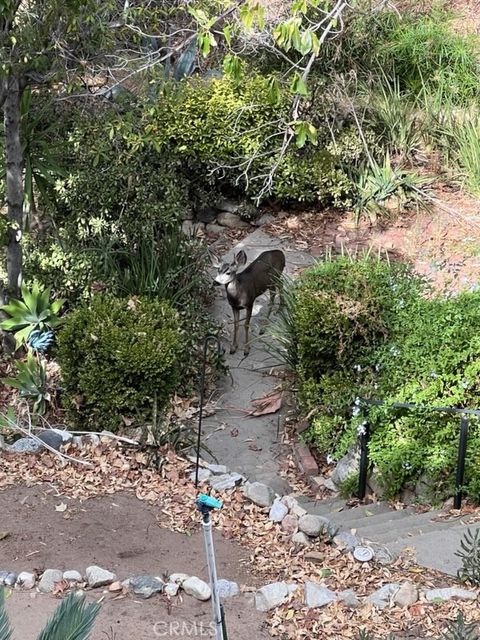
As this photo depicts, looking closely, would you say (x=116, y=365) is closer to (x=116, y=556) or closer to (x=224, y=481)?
(x=224, y=481)

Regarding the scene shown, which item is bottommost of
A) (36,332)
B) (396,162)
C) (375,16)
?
(36,332)

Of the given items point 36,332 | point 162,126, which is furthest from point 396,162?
point 36,332

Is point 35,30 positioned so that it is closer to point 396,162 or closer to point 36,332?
point 36,332

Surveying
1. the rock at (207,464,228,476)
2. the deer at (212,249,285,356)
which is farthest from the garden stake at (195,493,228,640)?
the deer at (212,249,285,356)

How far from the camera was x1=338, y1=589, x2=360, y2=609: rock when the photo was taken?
372cm

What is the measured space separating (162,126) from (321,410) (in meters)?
4.31

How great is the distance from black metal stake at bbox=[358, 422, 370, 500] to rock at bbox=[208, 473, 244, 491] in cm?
77

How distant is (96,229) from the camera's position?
25.3 feet

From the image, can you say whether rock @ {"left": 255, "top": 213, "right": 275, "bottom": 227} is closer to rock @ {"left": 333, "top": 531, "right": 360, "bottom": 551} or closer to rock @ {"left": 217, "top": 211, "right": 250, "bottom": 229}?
rock @ {"left": 217, "top": 211, "right": 250, "bottom": 229}

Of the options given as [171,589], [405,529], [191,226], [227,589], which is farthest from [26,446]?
[191,226]

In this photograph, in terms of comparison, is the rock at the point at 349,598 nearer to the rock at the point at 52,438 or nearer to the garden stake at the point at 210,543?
the garden stake at the point at 210,543

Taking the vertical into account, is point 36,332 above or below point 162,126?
below

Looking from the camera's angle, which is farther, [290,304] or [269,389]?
[269,389]

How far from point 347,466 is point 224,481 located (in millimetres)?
903
